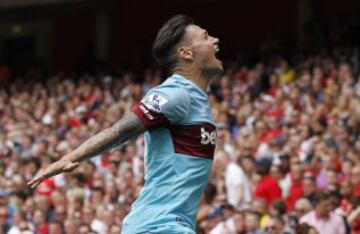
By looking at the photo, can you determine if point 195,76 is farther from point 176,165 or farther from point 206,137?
point 176,165

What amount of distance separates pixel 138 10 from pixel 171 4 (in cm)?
105

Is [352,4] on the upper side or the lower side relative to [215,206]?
→ upper

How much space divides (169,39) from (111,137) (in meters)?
0.60

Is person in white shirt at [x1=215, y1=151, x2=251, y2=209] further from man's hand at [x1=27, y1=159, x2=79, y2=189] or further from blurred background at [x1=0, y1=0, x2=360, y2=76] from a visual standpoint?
man's hand at [x1=27, y1=159, x2=79, y2=189]

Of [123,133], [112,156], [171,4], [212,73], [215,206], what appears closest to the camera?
[123,133]

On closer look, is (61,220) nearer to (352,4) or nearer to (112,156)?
(112,156)

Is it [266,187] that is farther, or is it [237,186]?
[237,186]

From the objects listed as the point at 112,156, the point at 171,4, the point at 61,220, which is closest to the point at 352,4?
the point at 171,4

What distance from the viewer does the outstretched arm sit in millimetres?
5316

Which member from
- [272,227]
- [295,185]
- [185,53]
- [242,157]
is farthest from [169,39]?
[242,157]

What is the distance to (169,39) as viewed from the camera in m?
5.72

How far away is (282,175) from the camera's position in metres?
13.7

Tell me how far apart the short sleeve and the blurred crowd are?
4.70 meters

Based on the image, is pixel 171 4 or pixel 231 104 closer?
pixel 231 104
